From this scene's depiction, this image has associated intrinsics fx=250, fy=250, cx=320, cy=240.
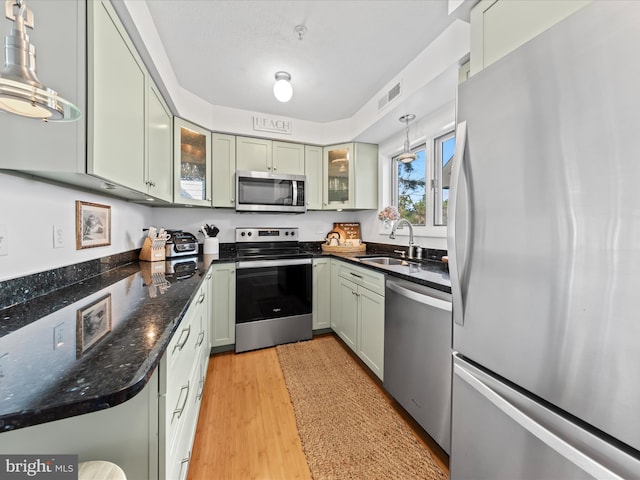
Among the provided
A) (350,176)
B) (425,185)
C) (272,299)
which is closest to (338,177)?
(350,176)

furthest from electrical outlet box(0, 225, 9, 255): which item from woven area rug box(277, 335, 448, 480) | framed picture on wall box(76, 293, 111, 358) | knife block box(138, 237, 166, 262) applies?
woven area rug box(277, 335, 448, 480)

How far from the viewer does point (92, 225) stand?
1530 millimetres

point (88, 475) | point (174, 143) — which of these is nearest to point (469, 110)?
point (88, 475)

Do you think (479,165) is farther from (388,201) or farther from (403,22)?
(388,201)

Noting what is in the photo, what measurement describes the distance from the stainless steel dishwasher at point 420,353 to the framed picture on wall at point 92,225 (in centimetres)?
189

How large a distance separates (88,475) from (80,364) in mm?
224

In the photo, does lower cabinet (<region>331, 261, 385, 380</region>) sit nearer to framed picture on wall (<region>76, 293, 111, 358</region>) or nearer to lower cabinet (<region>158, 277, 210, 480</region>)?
lower cabinet (<region>158, 277, 210, 480</region>)

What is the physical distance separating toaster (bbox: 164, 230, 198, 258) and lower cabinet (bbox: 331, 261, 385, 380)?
1.49m

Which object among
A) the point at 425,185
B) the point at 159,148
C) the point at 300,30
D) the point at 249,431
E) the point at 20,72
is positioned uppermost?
the point at 300,30

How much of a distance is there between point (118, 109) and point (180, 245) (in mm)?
1467

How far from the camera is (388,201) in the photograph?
9.96ft

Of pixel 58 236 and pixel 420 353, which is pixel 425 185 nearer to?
pixel 420 353

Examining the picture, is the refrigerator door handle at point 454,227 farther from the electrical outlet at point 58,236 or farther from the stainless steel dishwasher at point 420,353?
the electrical outlet at point 58,236

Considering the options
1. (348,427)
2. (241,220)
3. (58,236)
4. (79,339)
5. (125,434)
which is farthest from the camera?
(241,220)
